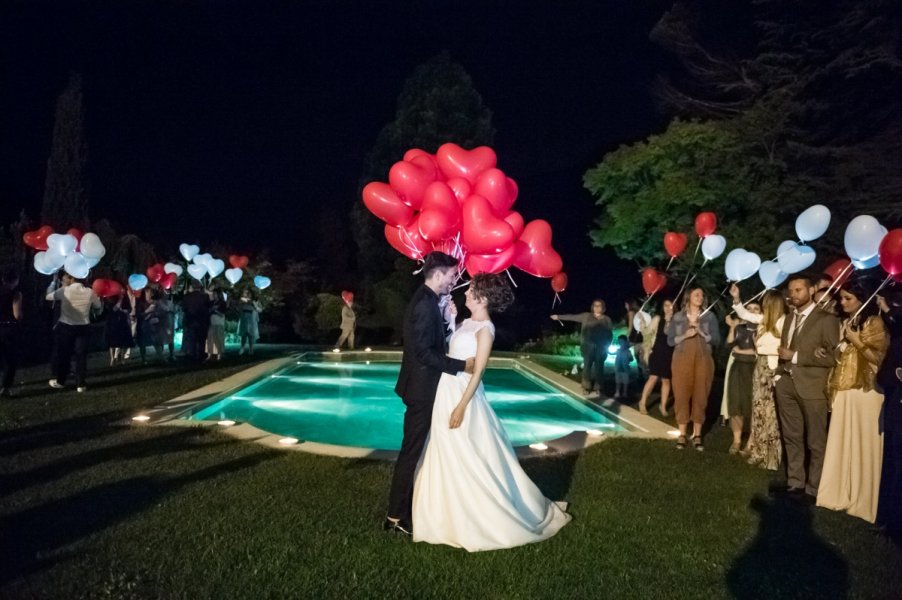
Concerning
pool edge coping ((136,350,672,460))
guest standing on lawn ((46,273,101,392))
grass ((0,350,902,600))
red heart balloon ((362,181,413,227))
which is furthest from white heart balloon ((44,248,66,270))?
red heart balloon ((362,181,413,227))

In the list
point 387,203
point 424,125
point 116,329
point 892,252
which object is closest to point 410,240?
point 387,203

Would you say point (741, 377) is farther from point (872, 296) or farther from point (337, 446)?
point (337, 446)

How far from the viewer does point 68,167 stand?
24547 millimetres

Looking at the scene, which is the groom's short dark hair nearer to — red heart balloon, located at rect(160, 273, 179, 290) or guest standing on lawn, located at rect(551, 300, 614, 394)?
guest standing on lawn, located at rect(551, 300, 614, 394)

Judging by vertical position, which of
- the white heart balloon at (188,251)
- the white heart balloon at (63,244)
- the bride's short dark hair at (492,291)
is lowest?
the bride's short dark hair at (492,291)

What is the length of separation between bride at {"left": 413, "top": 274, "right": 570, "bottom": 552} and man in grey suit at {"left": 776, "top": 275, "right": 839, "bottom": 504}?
2.74 m

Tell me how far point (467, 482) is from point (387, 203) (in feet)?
15.5

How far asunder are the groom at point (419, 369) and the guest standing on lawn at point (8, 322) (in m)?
6.76

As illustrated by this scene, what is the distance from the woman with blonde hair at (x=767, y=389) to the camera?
22.1 feet

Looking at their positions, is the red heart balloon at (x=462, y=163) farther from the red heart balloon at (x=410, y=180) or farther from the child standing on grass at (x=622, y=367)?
the child standing on grass at (x=622, y=367)

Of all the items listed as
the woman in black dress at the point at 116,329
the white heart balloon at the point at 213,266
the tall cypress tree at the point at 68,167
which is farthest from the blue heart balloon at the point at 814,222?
the tall cypress tree at the point at 68,167

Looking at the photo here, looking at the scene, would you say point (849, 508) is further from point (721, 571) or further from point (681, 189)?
point (681, 189)

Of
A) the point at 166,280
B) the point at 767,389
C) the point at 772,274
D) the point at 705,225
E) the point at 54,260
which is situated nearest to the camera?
the point at 767,389

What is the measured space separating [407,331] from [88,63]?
42.5m
